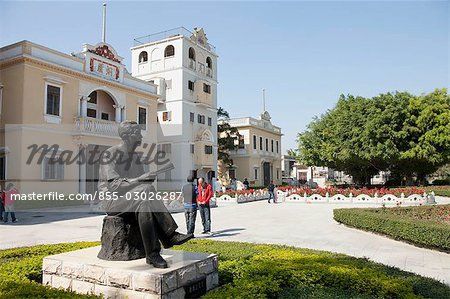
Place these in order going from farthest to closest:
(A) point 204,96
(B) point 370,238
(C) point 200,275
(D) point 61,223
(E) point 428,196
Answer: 1. (A) point 204,96
2. (E) point 428,196
3. (D) point 61,223
4. (B) point 370,238
5. (C) point 200,275

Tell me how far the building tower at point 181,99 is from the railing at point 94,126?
7625 millimetres

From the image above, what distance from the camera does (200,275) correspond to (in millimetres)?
4426

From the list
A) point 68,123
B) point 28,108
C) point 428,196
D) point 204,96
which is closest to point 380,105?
point 428,196

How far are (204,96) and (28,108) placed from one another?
16.6 metres

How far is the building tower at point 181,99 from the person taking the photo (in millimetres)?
29609

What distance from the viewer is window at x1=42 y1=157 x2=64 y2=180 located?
60.3 ft

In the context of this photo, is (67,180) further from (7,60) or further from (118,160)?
(118,160)

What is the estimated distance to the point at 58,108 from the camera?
64.2 ft

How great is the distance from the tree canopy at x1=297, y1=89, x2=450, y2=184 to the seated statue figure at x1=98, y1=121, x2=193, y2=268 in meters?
24.7

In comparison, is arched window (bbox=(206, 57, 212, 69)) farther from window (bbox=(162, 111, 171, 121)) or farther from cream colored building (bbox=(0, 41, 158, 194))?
cream colored building (bbox=(0, 41, 158, 194))

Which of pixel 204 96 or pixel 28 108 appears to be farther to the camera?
pixel 204 96

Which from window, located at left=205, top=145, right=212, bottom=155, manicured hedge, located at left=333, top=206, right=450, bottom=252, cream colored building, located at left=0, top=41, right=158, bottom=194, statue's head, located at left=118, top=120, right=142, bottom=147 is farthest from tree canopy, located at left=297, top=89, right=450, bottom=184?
statue's head, located at left=118, top=120, right=142, bottom=147

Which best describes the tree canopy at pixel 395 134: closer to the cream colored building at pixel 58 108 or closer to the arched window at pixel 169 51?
the arched window at pixel 169 51

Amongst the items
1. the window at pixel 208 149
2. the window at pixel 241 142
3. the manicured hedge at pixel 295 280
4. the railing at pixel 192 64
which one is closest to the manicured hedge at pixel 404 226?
the manicured hedge at pixel 295 280
